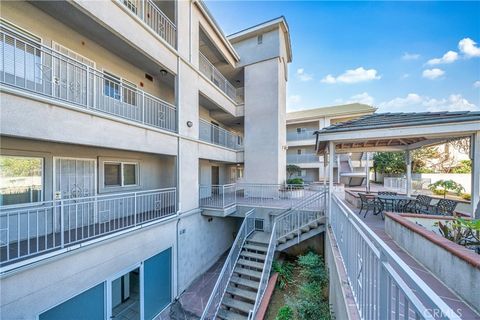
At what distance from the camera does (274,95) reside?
13969 millimetres

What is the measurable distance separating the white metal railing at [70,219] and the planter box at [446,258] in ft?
20.7

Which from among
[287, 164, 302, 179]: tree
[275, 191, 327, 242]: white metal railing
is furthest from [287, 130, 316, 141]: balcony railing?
[275, 191, 327, 242]: white metal railing

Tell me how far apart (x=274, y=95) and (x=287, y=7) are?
5.96 metres

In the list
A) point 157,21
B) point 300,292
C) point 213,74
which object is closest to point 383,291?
point 300,292

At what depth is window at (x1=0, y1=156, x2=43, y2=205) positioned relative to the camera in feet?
16.0

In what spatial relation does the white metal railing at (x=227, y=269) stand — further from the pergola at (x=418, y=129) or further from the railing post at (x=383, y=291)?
the railing post at (x=383, y=291)

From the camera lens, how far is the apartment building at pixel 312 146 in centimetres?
2336

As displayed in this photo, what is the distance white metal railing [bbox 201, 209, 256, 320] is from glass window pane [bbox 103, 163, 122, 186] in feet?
17.2

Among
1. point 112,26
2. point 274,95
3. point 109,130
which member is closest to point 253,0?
point 274,95

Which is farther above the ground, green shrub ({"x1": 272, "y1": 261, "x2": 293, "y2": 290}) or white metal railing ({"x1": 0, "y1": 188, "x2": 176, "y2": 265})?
white metal railing ({"x1": 0, "y1": 188, "x2": 176, "y2": 265})

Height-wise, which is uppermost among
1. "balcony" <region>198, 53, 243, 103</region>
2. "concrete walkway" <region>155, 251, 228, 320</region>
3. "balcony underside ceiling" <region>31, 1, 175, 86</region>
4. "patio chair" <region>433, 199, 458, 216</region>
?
"balcony" <region>198, 53, 243, 103</region>

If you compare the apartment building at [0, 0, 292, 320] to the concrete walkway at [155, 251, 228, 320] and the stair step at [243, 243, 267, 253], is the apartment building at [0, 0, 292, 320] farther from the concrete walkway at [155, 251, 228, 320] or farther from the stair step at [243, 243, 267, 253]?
the stair step at [243, 243, 267, 253]

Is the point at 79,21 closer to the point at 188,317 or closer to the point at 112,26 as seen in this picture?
the point at 112,26

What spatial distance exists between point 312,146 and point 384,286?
78.7 ft
